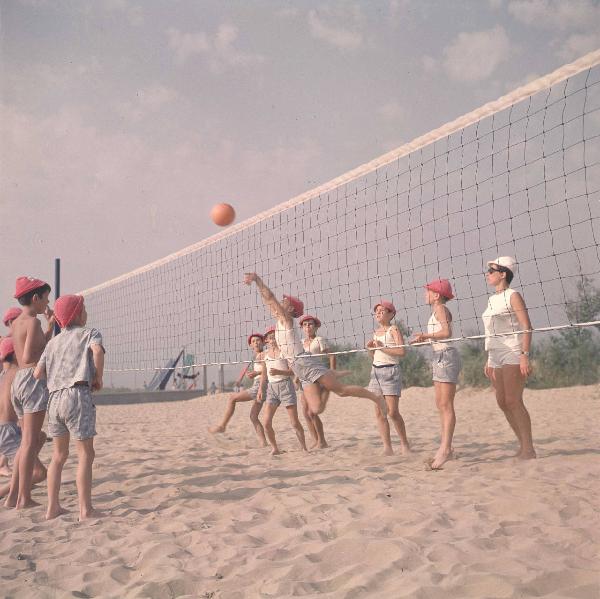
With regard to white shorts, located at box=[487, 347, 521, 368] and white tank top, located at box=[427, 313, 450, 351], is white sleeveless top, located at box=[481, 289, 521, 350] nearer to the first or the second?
white shorts, located at box=[487, 347, 521, 368]

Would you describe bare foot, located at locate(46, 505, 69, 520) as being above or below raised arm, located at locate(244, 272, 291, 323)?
below

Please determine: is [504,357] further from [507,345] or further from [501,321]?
[501,321]

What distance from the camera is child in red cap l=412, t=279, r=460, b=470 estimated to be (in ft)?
15.9

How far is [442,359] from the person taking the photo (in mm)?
5043

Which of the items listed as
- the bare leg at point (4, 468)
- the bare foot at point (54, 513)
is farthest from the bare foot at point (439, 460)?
the bare leg at point (4, 468)

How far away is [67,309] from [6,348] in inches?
44.3

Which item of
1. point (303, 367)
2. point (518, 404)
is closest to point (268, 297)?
point (303, 367)

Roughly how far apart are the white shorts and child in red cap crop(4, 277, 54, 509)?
3229mm

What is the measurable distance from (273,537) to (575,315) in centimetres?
1607

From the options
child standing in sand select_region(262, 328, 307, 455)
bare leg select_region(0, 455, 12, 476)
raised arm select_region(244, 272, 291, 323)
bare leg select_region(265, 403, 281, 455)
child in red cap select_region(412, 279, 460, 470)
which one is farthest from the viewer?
child standing in sand select_region(262, 328, 307, 455)

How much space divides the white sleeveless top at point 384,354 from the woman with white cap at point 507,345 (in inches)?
36.1

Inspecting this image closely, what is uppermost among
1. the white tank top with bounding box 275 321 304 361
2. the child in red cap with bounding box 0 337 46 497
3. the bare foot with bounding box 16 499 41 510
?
the white tank top with bounding box 275 321 304 361

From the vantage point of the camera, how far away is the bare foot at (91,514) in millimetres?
3658

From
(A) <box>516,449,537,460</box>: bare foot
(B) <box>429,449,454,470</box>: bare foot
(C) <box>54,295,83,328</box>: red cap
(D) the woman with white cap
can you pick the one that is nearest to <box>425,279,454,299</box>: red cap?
(D) the woman with white cap
